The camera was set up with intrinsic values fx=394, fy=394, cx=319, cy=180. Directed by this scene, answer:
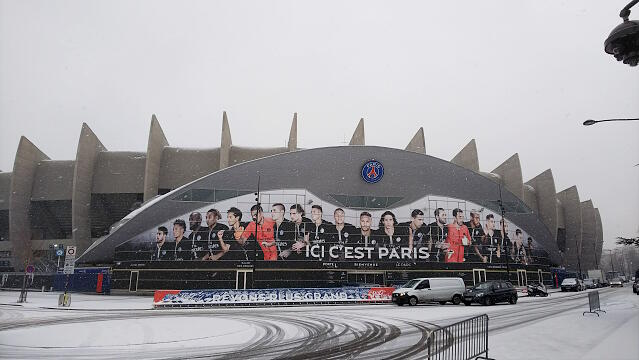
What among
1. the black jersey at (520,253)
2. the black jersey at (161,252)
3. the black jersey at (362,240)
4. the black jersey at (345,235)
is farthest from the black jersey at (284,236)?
the black jersey at (520,253)

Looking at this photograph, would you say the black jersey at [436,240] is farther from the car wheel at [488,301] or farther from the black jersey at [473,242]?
the car wheel at [488,301]

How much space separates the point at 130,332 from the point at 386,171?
127ft

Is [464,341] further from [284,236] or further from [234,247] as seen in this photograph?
[234,247]

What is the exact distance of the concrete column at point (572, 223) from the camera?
3295 inches

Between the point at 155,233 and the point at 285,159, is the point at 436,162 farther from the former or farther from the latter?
the point at 155,233

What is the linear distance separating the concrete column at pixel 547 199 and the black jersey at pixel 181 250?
6640cm

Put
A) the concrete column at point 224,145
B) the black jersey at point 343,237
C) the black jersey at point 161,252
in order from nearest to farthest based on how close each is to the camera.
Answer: the black jersey at point 161,252 → the black jersey at point 343,237 → the concrete column at point 224,145

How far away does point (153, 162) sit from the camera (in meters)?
61.0

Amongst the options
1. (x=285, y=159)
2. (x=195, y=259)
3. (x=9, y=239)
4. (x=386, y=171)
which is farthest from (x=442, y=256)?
(x=9, y=239)

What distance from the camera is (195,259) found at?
4147 cm

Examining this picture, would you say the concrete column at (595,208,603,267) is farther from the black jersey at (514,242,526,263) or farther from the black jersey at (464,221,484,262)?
the black jersey at (464,221,484,262)

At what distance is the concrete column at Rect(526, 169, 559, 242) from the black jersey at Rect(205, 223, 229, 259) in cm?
6358

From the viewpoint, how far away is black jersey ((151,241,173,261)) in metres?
41.7

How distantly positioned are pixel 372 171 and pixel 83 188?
4390 centimetres
